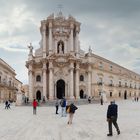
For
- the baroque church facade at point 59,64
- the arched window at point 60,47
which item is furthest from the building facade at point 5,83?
the arched window at point 60,47

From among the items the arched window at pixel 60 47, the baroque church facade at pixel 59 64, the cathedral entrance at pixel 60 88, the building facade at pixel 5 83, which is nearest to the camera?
the baroque church facade at pixel 59 64

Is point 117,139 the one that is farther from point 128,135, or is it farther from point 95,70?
point 95,70

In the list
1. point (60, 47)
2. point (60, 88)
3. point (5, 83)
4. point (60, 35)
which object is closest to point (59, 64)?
point (60, 47)

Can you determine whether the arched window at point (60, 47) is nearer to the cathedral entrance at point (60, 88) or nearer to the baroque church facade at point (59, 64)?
the baroque church facade at point (59, 64)

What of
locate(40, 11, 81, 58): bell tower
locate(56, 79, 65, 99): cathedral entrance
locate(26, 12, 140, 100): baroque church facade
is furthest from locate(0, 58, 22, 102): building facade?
locate(56, 79, 65, 99): cathedral entrance

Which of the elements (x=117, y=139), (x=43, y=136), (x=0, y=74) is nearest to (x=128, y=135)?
(x=117, y=139)

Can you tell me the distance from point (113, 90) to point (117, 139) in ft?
190

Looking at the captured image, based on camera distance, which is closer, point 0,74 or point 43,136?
point 43,136

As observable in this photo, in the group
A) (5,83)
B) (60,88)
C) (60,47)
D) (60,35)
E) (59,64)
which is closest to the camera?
(59,64)

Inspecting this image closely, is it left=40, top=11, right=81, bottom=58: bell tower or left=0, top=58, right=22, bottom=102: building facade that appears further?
left=0, top=58, right=22, bottom=102: building facade

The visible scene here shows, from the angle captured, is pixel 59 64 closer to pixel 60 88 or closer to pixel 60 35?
pixel 60 88

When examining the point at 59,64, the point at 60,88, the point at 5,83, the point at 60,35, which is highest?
the point at 60,35

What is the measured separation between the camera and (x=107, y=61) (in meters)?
68.8

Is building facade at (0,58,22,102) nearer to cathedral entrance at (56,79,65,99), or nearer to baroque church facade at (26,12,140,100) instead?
baroque church facade at (26,12,140,100)
